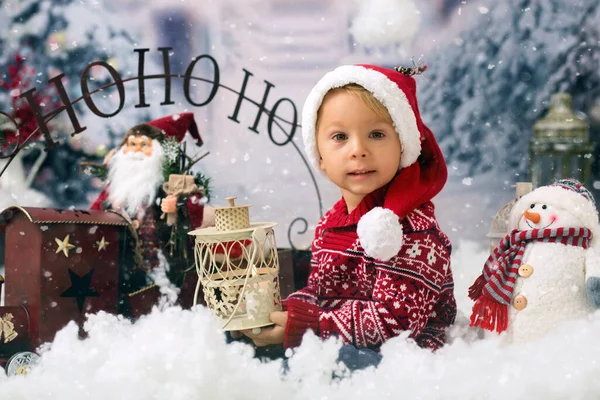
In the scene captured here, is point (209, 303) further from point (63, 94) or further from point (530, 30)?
point (530, 30)

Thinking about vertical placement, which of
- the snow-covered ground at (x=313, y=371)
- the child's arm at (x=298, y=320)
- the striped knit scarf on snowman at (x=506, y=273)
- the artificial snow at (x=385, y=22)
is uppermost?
the artificial snow at (x=385, y=22)

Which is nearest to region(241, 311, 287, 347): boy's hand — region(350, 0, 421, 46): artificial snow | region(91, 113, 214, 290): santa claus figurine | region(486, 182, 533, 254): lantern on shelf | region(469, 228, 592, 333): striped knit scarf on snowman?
region(469, 228, 592, 333): striped knit scarf on snowman

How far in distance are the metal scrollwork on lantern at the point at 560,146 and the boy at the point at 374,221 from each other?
712mm

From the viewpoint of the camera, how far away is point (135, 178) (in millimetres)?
2057

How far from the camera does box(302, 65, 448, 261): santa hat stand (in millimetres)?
1190

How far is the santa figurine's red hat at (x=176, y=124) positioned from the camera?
6.82 feet

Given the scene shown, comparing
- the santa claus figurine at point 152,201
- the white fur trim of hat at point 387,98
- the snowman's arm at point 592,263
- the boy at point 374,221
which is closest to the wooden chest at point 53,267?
the santa claus figurine at point 152,201

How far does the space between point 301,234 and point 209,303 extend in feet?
2.83

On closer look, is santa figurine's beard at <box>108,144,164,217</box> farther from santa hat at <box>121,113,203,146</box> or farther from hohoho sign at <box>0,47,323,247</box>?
hohoho sign at <box>0,47,323,247</box>

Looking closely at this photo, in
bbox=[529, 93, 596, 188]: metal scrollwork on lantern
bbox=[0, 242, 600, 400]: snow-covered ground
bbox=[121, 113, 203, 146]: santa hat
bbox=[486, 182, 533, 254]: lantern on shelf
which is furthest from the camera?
bbox=[121, 113, 203, 146]: santa hat

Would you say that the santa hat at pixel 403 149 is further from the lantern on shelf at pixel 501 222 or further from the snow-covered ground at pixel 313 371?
Answer: the lantern on shelf at pixel 501 222

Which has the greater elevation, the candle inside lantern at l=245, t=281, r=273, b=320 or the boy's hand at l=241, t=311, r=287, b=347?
the candle inside lantern at l=245, t=281, r=273, b=320

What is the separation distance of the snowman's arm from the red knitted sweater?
253 millimetres

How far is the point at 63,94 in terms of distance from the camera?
6.57ft
